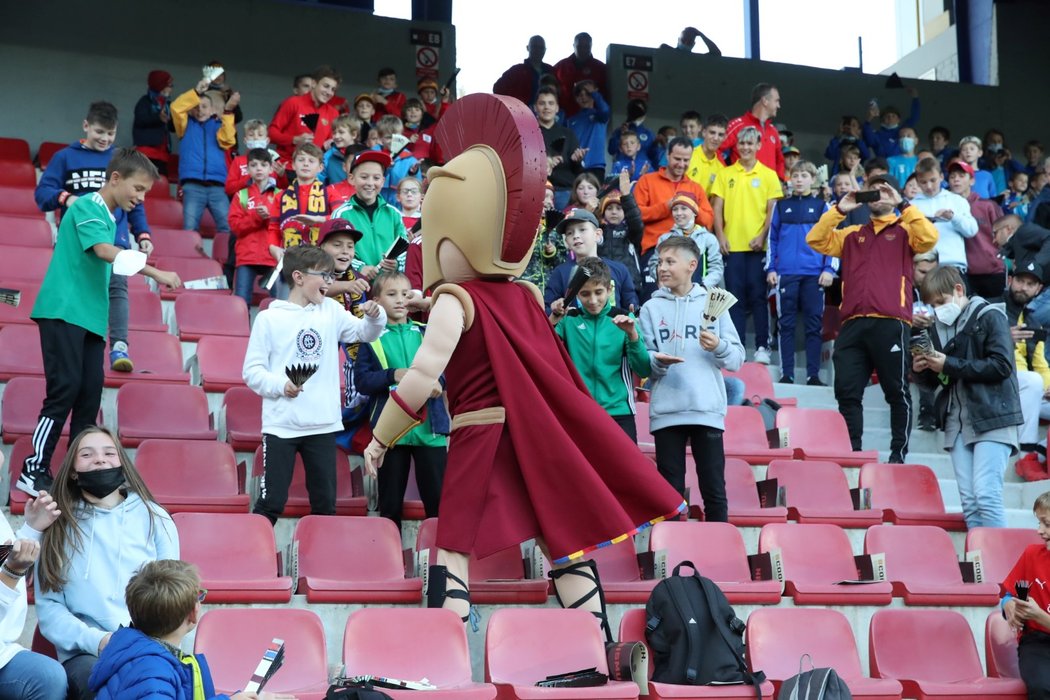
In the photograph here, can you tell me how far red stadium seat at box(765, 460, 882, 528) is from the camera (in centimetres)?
646

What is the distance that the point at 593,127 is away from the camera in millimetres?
12867

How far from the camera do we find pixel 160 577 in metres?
3.47

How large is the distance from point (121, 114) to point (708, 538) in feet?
31.0

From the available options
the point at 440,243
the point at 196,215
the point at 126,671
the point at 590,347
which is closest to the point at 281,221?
the point at 196,215

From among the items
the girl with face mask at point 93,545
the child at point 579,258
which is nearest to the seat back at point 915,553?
the child at point 579,258

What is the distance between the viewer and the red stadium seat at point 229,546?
4879 millimetres

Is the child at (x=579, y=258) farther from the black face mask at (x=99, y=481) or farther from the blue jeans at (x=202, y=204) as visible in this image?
the blue jeans at (x=202, y=204)

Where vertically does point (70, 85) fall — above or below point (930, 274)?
above

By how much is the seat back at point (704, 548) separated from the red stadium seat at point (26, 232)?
5.39m

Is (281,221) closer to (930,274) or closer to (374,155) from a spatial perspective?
(374,155)

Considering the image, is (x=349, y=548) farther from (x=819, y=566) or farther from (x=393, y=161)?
(x=393, y=161)

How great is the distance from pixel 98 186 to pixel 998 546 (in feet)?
16.3

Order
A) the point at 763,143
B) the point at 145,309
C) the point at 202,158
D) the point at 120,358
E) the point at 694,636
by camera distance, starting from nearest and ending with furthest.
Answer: the point at 694,636
the point at 120,358
the point at 145,309
the point at 202,158
the point at 763,143

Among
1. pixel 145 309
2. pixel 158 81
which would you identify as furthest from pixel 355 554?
pixel 158 81
